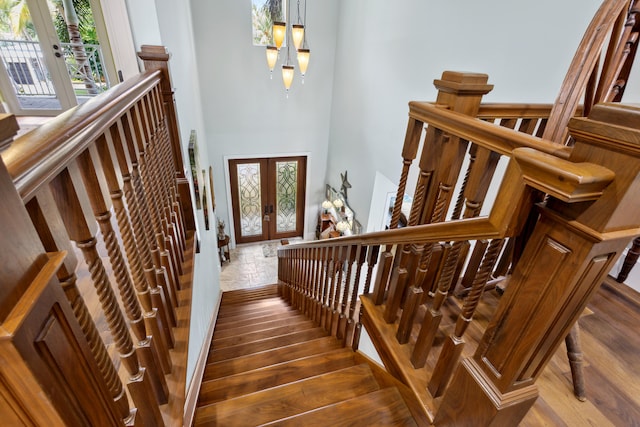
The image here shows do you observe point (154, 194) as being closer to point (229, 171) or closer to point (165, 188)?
point (165, 188)

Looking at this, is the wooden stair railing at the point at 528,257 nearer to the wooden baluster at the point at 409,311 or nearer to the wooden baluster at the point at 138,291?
the wooden baluster at the point at 409,311

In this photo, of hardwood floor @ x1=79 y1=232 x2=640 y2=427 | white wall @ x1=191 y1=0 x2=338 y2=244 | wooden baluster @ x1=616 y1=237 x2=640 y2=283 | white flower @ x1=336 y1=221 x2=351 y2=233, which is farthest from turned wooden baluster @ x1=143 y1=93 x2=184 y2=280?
white wall @ x1=191 y1=0 x2=338 y2=244

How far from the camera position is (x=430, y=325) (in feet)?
3.84

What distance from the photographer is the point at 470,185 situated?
1.02 meters

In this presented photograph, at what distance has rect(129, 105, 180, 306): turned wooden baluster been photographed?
48.5 inches

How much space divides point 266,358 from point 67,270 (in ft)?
5.48

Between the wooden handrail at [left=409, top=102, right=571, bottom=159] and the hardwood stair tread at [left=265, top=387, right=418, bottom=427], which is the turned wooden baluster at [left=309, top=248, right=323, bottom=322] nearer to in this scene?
the hardwood stair tread at [left=265, top=387, right=418, bottom=427]

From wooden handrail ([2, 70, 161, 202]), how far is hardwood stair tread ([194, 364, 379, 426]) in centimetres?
122

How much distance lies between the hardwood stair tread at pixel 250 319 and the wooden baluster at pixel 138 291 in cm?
197

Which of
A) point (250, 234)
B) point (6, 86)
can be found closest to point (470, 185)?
point (6, 86)

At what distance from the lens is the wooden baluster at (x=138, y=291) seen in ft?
2.89

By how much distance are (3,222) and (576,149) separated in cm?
96

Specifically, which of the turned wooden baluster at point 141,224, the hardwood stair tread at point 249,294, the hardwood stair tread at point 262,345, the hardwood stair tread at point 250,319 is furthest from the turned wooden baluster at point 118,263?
the hardwood stair tread at point 249,294

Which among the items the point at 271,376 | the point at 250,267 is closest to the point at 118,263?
the point at 271,376
